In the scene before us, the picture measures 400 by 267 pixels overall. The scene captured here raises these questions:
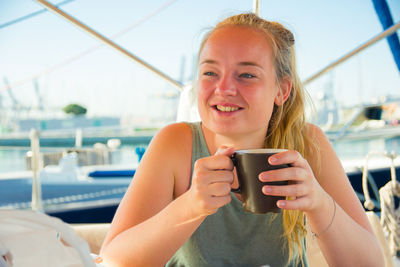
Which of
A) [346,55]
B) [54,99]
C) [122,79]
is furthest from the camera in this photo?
[54,99]

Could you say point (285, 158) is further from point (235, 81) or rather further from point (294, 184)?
point (235, 81)

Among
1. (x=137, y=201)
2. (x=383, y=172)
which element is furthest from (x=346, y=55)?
(x=383, y=172)

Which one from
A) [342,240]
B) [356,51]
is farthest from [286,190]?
[356,51]

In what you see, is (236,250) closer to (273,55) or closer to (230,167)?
(230,167)

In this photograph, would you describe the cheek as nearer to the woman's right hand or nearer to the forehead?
the forehead

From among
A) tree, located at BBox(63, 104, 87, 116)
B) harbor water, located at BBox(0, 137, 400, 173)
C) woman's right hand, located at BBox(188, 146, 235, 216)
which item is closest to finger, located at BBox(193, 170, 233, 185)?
woman's right hand, located at BBox(188, 146, 235, 216)

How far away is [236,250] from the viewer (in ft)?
2.84

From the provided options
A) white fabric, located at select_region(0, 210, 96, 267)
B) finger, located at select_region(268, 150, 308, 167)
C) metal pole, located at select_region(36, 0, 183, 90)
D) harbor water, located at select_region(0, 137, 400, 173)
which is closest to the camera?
white fabric, located at select_region(0, 210, 96, 267)

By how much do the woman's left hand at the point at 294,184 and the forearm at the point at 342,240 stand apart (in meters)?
0.06

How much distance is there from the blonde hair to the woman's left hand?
27cm

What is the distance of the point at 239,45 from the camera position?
0.79m

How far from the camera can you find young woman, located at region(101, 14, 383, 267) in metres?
0.64

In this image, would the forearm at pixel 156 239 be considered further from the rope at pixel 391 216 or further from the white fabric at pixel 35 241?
the rope at pixel 391 216

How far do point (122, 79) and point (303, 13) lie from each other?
589 inches
